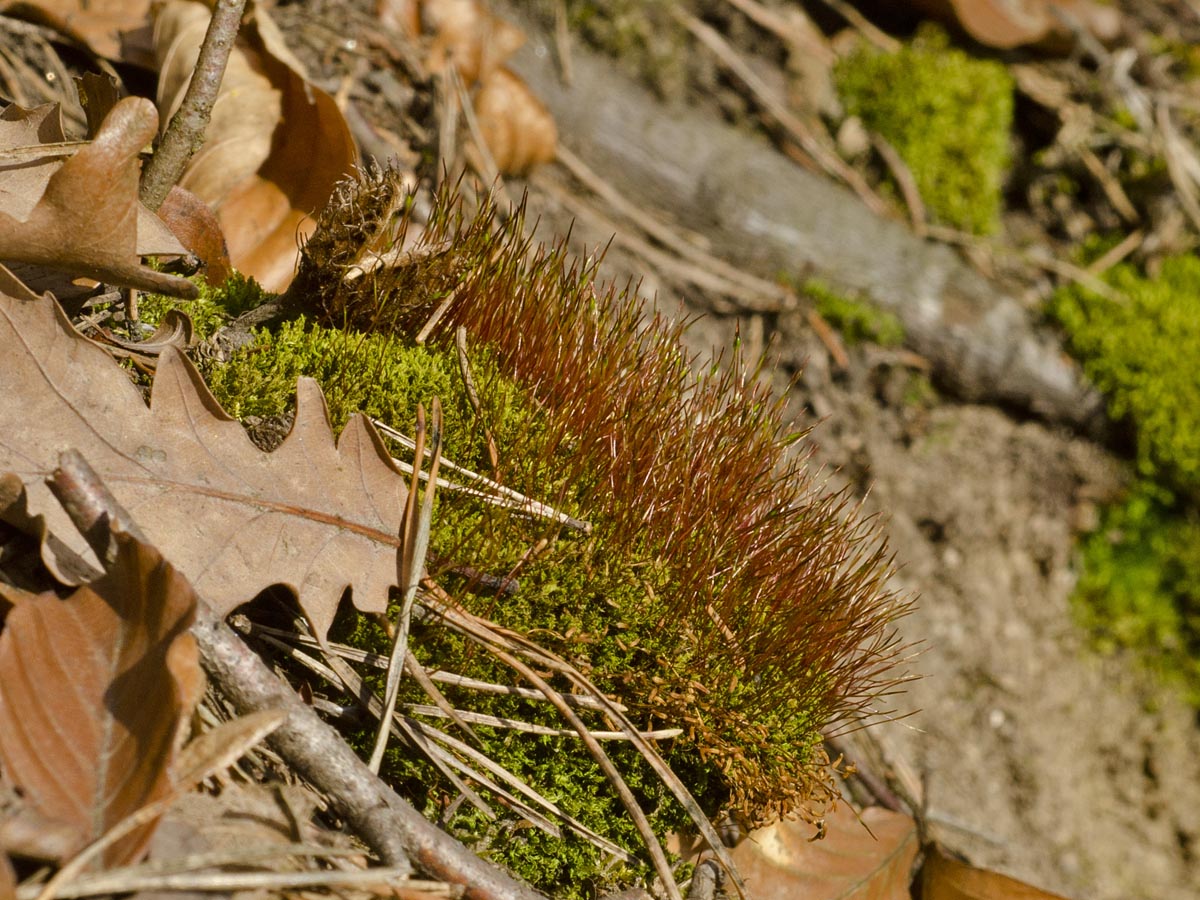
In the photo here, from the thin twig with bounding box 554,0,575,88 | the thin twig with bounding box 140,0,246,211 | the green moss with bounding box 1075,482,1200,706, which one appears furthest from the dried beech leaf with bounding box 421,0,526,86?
the green moss with bounding box 1075,482,1200,706

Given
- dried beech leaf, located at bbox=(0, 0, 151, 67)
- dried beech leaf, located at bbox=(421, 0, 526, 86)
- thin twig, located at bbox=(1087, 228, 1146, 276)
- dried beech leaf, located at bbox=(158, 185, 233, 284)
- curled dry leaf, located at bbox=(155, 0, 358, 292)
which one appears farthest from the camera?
thin twig, located at bbox=(1087, 228, 1146, 276)

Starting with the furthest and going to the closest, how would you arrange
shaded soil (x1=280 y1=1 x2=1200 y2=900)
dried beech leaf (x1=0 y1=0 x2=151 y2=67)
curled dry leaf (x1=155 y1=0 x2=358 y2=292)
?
shaded soil (x1=280 y1=1 x2=1200 y2=900) < dried beech leaf (x1=0 y1=0 x2=151 y2=67) < curled dry leaf (x1=155 y1=0 x2=358 y2=292)

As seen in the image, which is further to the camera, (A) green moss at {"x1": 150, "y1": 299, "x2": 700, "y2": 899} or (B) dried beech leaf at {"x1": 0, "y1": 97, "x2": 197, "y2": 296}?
(A) green moss at {"x1": 150, "y1": 299, "x2": 700, "y2": 899}

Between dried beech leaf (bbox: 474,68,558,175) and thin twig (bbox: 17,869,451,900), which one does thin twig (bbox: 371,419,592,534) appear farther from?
dried beech leaf (bbox: 474,68,558,175)

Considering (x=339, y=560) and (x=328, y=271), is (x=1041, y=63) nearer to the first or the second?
(x=328, y=271)

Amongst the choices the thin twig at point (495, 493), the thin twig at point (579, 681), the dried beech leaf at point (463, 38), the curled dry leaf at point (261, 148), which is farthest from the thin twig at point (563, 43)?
the thin twig at point (579, 681)

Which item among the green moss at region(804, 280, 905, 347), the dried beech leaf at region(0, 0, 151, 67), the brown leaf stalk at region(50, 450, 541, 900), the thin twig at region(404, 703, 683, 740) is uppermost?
the dried beech leaf at region(0, 0, 151, 67)
